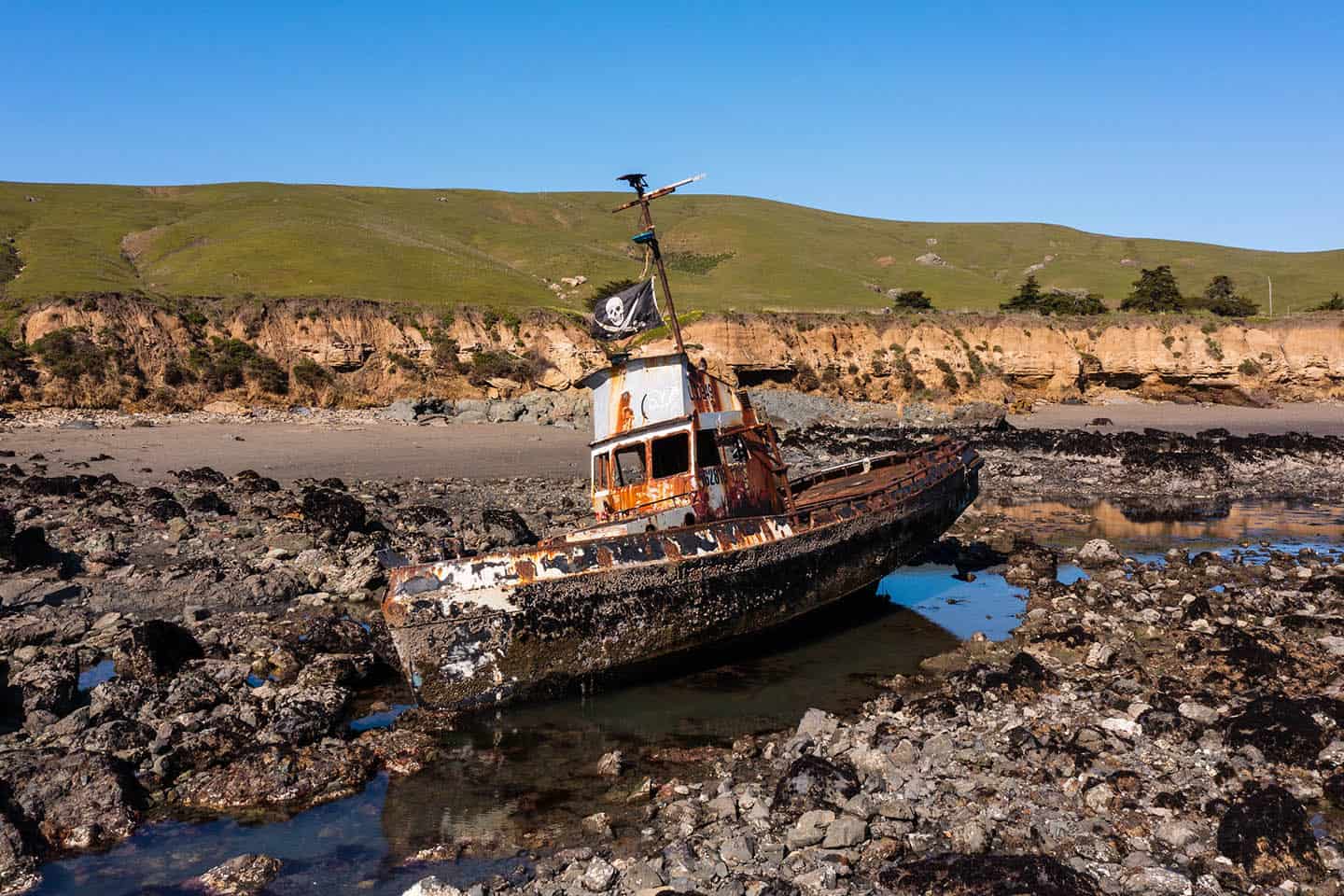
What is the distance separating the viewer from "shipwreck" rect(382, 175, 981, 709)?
10.5 m

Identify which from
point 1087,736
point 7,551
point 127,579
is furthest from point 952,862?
point 7,551

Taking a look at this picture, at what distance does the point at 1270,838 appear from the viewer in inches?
272

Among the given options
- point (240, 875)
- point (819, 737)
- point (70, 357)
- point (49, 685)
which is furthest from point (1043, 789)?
point (70, 357)

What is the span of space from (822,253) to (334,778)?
10322cm

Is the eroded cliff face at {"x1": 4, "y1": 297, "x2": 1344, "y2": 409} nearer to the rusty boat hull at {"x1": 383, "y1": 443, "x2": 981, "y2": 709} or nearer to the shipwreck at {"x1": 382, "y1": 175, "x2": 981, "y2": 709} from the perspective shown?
the shipwreck at {"x1": 382, "y1": 175, "x2": 981, "y2": 709}

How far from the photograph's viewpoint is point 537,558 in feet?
35.4

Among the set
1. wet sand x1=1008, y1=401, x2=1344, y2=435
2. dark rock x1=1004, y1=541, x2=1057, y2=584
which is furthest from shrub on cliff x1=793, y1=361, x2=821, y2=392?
dark rock x1=1004, y1=541, x2=1057, y2=584

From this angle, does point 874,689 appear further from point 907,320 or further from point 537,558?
point 907,320

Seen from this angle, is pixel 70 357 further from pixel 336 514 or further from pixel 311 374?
pixel 336 514

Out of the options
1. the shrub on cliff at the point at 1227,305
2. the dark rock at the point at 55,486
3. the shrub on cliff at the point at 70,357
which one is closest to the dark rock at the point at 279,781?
the dark rock at the point at 55,486

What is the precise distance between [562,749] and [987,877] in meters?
4.69

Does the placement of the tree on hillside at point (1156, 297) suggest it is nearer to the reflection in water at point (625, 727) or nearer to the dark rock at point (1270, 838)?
the reflection in water at point (625, 727)

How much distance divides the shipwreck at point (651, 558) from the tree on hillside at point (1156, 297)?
177 feet

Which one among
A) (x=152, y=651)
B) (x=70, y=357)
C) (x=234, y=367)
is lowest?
(x=152, y=651)
